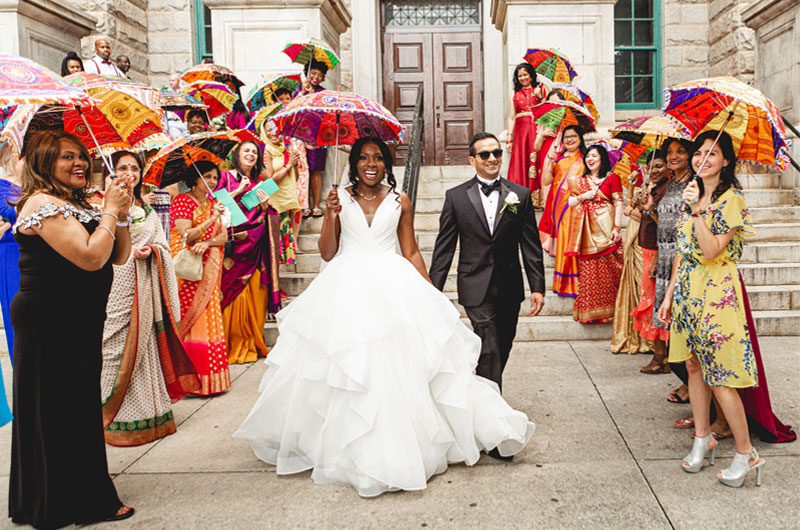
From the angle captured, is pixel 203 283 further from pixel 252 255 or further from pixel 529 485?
pixel 529 485

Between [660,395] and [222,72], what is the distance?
248 inches

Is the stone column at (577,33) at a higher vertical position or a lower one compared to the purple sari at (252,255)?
higher

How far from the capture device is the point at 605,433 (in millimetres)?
4461

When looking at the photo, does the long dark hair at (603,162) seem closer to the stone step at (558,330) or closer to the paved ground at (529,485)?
the stone step at (558,330)

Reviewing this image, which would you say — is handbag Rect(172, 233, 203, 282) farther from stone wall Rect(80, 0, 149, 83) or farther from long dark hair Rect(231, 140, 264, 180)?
stone wall Rect(80, 0, 149, 83)

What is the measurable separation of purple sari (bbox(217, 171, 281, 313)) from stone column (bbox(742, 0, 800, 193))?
6.54 meters

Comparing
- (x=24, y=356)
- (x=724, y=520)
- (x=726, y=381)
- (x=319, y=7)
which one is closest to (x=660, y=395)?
(x=726, y=381)

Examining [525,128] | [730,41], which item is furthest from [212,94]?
[730,41]

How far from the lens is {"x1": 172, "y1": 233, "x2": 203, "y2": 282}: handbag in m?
5.59

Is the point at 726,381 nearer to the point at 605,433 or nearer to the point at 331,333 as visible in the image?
the point at 605,433

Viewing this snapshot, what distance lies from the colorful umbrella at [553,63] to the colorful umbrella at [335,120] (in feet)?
15.5

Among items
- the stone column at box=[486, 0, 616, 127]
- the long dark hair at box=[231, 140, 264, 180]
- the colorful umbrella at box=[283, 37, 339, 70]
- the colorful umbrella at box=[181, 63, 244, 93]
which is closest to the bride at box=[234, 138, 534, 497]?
the long dark hair at box=[231, 140, 264, 180]

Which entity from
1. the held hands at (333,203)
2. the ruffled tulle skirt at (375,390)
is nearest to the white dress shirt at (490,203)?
the ruffled tulle skirt at (375,390)

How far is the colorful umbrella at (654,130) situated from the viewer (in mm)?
4484
